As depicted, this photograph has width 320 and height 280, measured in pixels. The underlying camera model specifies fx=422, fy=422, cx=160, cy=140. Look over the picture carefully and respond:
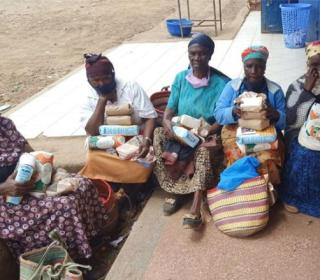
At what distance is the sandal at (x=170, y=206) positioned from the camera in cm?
296

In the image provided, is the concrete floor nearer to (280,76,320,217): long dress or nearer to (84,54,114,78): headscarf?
(280,76,320,217): long dress

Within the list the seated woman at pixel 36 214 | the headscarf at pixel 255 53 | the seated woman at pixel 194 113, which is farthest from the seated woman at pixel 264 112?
the seated woman at pixel 36 214

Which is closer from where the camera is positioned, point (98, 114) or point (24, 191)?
point (24, 191)

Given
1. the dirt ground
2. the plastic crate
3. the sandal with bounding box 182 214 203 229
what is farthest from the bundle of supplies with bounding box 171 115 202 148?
the plastic crate

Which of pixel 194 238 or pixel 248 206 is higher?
pixel 248 206

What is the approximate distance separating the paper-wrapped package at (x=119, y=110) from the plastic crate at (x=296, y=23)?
4.37 meters

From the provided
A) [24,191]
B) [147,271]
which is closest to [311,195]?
[147,271]

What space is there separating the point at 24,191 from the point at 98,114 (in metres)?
0.84

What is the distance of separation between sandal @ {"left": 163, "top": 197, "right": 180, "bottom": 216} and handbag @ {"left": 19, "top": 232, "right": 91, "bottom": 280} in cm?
71

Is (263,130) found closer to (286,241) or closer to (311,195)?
(311,195)

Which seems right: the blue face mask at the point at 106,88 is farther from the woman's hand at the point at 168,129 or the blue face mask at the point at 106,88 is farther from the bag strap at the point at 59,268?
the bag strap at the point at 59,268

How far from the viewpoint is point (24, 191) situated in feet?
8.78

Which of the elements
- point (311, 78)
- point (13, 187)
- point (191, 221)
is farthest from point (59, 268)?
point (311, 78)

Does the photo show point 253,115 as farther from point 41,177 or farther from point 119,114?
point 41,177
